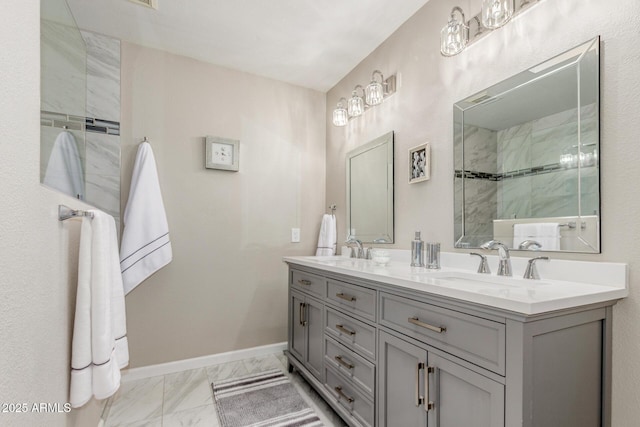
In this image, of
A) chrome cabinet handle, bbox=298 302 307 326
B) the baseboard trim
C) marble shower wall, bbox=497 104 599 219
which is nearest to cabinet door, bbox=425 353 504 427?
marble shower wall, bbox=497 104 599 219

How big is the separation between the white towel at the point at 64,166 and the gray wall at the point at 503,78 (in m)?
1.70

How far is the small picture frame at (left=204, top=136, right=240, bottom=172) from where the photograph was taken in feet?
7.93

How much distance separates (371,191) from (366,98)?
26.0 inches

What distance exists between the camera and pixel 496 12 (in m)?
1.34

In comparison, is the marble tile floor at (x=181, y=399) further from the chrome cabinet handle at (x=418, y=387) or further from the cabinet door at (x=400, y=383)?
the chrome cabinet handle at (x=418, y=387)

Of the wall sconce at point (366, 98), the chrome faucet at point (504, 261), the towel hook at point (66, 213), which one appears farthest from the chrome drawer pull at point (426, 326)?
the wall sconce at point (366, 98)

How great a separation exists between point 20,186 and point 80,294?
48cm

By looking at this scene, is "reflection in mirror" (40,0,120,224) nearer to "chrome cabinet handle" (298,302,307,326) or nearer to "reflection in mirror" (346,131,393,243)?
"chrome cabinet handle" (298,302,307,326)

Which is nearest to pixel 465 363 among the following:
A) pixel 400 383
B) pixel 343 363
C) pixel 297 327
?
pixel 400 383

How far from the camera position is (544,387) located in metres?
0.86

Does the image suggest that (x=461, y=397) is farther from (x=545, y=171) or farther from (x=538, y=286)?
(x=545, y=171)

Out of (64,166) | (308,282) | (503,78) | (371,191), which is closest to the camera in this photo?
(64,166)

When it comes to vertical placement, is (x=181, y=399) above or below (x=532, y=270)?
below

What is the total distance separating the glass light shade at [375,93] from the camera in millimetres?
2109
